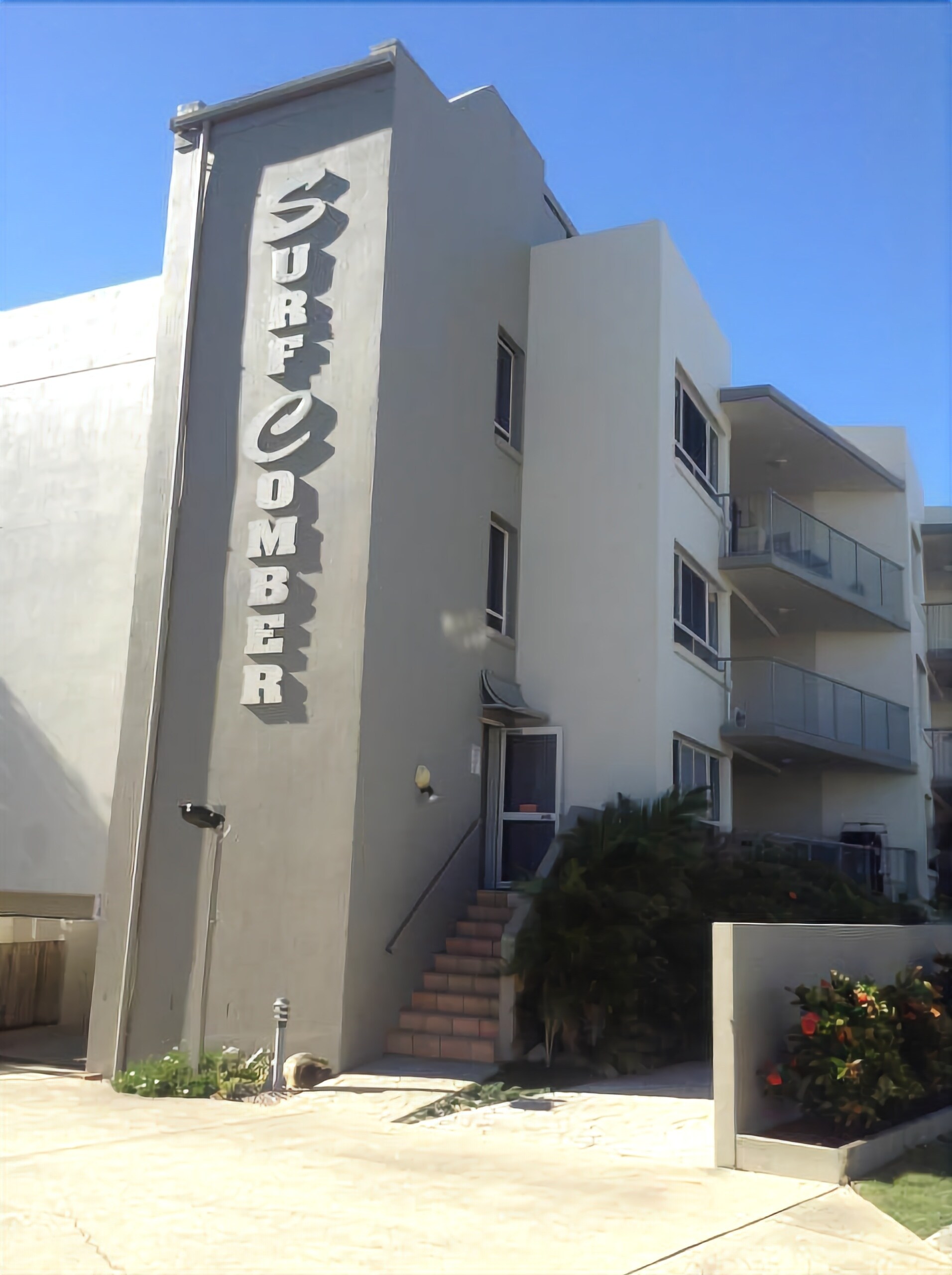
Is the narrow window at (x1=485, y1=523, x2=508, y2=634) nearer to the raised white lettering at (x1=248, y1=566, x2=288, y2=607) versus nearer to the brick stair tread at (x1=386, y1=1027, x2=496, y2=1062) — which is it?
the raised white lettering at (x1=248, y1=566, x2=288, y2=607)

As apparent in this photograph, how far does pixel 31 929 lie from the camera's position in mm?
21234

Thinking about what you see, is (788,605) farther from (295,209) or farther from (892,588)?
(295,209)

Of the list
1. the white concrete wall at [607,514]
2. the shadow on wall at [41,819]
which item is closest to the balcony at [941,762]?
the white concrete wall at [607,514]

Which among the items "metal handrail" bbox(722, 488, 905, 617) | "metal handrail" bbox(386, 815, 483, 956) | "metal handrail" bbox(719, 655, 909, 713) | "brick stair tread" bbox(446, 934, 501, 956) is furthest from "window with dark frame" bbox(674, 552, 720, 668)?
"brick stair tread" bbox(446, 934, 501, 956)

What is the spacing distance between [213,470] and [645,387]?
254 inches

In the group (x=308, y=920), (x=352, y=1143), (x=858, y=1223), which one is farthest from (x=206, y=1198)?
(x=308, y=920)

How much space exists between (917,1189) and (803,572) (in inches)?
555

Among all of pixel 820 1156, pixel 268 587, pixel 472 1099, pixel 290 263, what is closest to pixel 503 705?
pixel 268 587

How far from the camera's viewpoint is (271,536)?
1361 centimetres

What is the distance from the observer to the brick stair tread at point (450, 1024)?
12.3m

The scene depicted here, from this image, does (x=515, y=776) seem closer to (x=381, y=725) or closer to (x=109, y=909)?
(x=381, y=725)

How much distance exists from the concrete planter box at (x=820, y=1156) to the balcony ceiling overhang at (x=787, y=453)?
14.3 meters

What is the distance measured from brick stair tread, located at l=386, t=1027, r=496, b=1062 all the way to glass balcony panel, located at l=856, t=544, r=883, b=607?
1366cm

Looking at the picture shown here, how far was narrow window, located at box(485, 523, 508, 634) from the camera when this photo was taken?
16750mm
